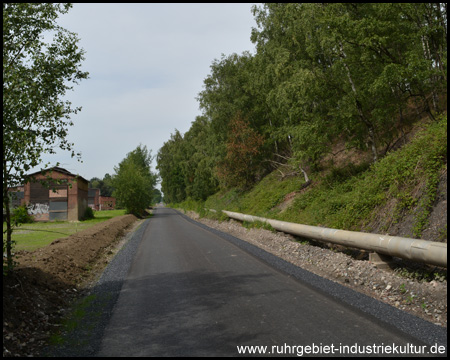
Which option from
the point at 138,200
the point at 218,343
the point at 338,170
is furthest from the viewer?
the point at 138,200

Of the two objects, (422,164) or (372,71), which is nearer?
(422,164)

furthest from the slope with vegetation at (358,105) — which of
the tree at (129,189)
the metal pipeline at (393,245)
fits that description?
the tree at (129,189)

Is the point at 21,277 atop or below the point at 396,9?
below

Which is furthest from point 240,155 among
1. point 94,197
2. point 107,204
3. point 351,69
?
point 94,197

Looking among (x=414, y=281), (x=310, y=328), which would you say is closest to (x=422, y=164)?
(x=414, y=281)

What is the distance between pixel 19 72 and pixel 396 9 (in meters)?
14.0

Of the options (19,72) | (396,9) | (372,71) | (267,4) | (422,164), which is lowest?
(422,164)

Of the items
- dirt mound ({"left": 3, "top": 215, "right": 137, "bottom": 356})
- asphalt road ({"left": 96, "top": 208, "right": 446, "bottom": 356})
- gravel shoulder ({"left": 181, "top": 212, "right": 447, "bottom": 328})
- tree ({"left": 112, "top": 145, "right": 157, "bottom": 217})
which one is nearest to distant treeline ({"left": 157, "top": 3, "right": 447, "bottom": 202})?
gravel shoulder ({"left": 181, "top": 212, "right": 447, "bottom": 328})

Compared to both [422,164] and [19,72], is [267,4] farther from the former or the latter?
[19,72]

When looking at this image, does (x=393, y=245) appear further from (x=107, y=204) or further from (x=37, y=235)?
(x=107, y=204)

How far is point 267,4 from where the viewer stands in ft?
80.6

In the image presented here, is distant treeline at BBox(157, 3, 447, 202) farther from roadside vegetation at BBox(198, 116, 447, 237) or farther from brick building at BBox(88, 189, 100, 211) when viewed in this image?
brick building at BBox(88, 189, 100, 211)

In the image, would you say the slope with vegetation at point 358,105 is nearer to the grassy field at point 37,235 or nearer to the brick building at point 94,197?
the grassy field at point 37,235

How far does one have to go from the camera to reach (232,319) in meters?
4.98
